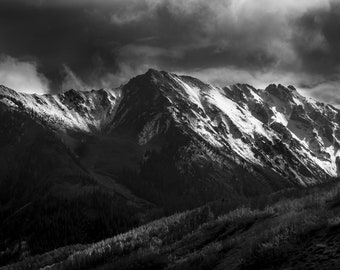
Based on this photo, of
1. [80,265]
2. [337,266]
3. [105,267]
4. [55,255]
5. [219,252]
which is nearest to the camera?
[337,266]

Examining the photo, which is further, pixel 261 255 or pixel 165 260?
pixel 165 260

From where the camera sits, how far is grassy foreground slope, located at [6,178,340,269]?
1365 cm

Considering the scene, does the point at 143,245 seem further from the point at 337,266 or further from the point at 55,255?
the point at 337,266

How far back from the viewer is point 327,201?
19.6 metres

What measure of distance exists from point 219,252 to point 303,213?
3.25 meters

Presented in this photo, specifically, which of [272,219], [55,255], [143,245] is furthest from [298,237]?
[55,255]

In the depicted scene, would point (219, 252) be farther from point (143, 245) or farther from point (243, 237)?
point (143, 245)

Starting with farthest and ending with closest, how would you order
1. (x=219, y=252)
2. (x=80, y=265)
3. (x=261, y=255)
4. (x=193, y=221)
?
1. (x=193, y=221)
2. (x=80, y=265)
3. (x=219, y=252)
4. (x=261, y=255)

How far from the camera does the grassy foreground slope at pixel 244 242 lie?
13648 millimetres

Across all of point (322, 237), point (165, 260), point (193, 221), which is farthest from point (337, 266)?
point (193, 221)

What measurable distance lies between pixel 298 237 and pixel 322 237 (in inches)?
26.8

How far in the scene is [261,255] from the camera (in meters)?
14.0

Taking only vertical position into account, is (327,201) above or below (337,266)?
above

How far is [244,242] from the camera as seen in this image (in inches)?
681
